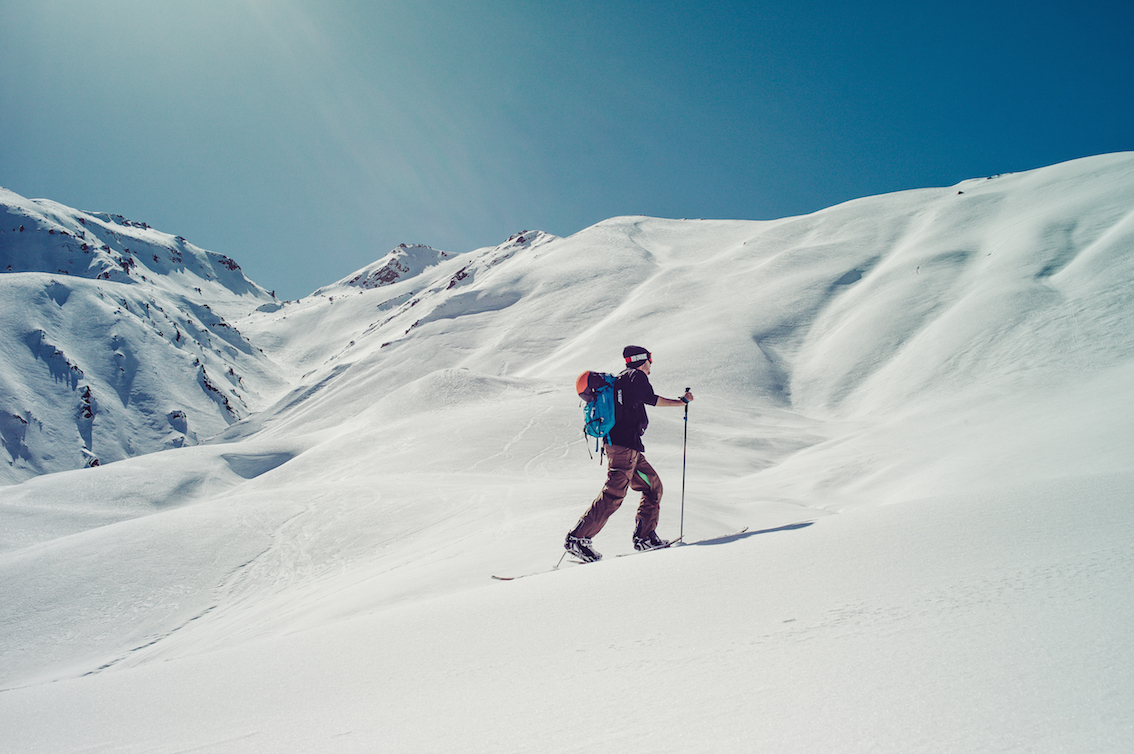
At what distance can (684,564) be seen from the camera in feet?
12.6

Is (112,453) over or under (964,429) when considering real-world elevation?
over

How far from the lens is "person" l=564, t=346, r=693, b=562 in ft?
18.2

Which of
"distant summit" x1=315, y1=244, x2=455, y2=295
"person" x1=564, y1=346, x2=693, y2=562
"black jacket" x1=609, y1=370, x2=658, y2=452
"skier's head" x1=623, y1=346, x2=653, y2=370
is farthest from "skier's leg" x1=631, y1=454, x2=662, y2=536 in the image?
"distant summit" x1=315, y1=244, x2=455, y2=295

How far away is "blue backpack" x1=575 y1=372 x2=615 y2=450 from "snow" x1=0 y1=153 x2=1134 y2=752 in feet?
4.27

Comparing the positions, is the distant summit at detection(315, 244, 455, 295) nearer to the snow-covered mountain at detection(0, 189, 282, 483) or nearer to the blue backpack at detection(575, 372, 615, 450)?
the snow-covered mountain at detection(0, 189, 282, 483)

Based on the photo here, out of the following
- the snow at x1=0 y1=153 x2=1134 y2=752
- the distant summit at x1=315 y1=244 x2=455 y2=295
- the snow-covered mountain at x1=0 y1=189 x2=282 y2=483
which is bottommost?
the snow at x1=0 y1=153 x2=1134 y2=752

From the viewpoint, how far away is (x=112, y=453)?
4441 cm

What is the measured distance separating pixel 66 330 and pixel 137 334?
5471mm

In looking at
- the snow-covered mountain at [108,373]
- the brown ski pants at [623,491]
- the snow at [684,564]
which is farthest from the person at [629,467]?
the snow-covered mountain at [108,373]

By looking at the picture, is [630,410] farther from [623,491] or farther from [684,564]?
[684,564]

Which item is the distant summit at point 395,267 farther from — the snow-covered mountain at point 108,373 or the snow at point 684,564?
the snow at point 684,564

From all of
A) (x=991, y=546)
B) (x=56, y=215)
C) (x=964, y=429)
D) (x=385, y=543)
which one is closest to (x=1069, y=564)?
(x=991, y=546)

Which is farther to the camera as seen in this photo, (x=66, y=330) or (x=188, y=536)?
(x=66, y=330)

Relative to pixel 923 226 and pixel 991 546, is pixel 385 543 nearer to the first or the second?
pixel 991 546
